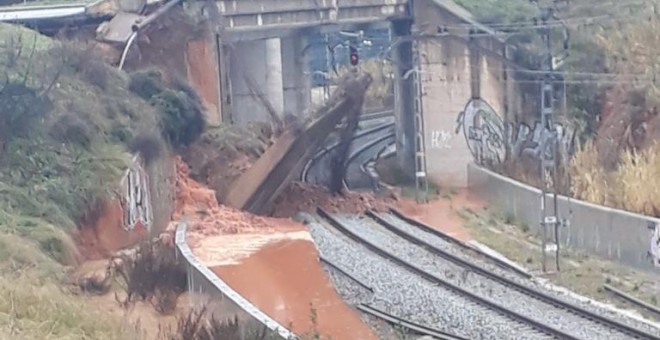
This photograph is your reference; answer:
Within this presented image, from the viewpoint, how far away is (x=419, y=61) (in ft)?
123

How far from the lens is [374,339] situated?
17.5 meters

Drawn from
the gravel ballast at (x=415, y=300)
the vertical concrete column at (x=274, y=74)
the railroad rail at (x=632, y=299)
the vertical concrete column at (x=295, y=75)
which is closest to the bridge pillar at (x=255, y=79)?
the vertical concrete column at (x=274, y=74)

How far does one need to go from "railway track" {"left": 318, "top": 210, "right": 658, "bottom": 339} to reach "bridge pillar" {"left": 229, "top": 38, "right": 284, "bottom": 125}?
18.2 metres

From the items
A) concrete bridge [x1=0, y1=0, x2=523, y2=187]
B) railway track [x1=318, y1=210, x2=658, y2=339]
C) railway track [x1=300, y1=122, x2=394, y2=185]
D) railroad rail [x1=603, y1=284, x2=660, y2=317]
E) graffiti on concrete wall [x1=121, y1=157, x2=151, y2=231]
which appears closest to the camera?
railway track [x1=318, y1=210, x2=658, y2=339]

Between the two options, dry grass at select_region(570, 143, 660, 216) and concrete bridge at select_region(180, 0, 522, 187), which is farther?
concrete bridge at select_region(180, 0, 522, 187)

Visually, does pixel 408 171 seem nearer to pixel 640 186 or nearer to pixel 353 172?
pixel 353 172

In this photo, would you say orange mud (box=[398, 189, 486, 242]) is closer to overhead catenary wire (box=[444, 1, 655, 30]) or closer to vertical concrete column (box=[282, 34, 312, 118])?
overhead catenary wire (box=[444, 1, 655, 30])

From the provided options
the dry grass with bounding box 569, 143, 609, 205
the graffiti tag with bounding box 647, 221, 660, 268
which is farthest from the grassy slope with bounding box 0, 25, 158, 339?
the dry grass with bounding box 569, 143, 609, 205

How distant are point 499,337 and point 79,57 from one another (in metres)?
13.8

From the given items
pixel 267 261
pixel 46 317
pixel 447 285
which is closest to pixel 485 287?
pixel 447 285

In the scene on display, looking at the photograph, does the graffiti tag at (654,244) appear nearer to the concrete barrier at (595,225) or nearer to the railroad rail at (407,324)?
A: the concrete barrier at (595,225)

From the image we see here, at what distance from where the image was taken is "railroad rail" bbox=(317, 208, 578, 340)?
58.6 feet

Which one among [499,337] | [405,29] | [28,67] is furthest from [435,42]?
[499,337]

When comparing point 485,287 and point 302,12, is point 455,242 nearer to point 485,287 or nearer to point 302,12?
point 485,287
